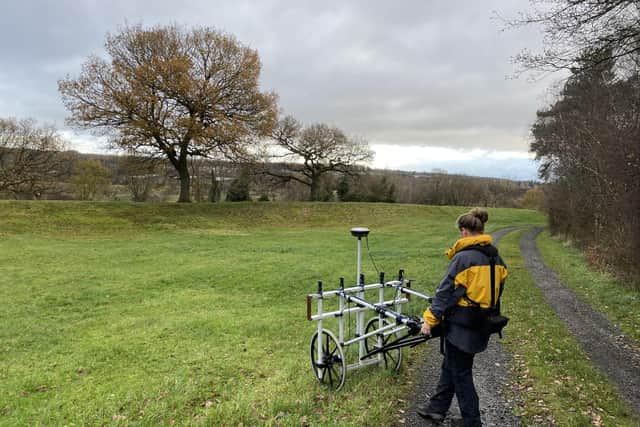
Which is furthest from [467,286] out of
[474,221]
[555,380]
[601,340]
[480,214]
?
[601,340]

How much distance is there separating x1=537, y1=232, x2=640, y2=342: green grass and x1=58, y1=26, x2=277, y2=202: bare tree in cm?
2491

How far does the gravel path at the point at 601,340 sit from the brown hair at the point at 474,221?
3296mm

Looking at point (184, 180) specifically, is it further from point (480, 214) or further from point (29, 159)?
point (480, 214)

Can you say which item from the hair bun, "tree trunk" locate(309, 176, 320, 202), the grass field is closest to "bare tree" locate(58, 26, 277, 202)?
the grass field

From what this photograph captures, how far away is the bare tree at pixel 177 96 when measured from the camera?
2925cm

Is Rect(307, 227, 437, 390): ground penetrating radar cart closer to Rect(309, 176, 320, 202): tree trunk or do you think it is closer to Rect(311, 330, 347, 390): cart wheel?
Rect(311, 330, 347, 390): cart wheel

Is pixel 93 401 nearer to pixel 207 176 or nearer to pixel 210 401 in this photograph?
pixel 210 401

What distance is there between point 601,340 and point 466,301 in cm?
543

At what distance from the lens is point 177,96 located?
30859 millimetres

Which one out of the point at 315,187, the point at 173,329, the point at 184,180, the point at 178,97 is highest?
the point at 178,97

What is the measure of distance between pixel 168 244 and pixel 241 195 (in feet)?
84.5

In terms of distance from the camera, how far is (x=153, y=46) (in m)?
30.7

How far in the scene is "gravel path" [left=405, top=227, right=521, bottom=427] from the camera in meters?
4.50

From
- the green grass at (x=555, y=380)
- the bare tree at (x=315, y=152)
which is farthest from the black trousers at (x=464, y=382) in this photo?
the bare tree at (x=315, y=152)
